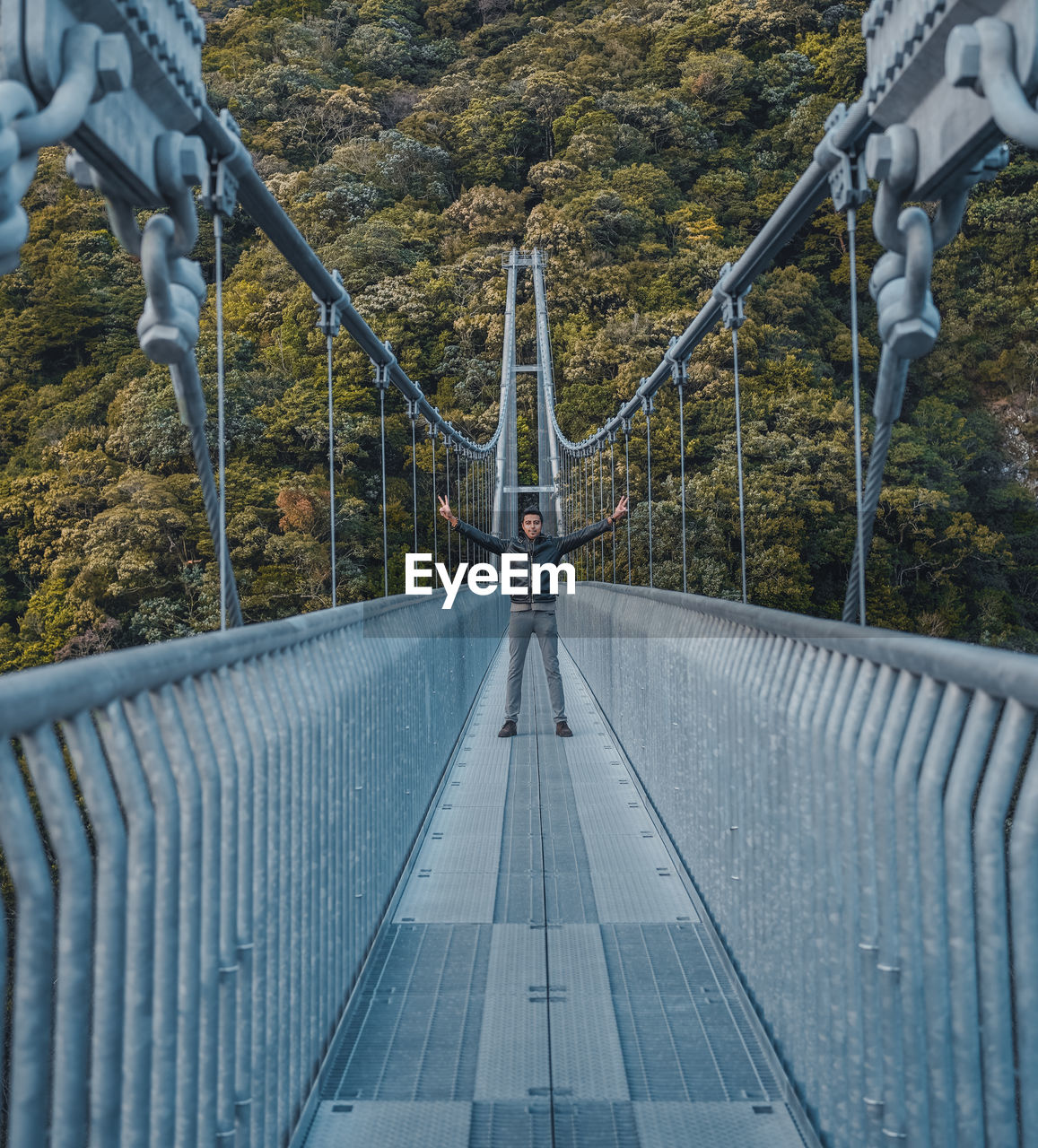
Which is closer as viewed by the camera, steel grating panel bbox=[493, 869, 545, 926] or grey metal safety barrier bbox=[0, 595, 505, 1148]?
grey metal safety barrier bbox=[0, 595, 505, 1148]

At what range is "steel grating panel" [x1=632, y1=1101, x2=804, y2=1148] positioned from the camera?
151 cm

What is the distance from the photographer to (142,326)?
157 cm

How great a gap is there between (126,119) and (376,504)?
21.0 meters

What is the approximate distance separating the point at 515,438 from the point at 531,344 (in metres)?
8.37

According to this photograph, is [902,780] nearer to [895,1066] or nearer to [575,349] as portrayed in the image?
[895,1066]

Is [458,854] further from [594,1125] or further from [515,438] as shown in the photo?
[515,438]

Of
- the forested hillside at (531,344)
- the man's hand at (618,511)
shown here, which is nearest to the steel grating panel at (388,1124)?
the man's hand at (618,511)

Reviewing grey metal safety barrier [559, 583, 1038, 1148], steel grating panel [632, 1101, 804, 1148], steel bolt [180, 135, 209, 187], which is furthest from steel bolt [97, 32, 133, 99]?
steel grating panel [632, 1101, 804, 1148]

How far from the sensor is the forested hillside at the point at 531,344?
19594 millimetres

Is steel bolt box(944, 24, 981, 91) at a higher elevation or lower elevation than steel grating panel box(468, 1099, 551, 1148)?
higher

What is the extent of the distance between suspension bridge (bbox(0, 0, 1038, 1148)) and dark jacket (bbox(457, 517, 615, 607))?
188 cm

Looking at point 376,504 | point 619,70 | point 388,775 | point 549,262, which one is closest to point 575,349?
point 549,262

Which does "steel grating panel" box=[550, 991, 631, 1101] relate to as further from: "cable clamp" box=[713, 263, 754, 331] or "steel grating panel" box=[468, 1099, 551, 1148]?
"cable clamp" box=[713, 263, 754, 331]

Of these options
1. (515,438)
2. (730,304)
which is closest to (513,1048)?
(730,304)
